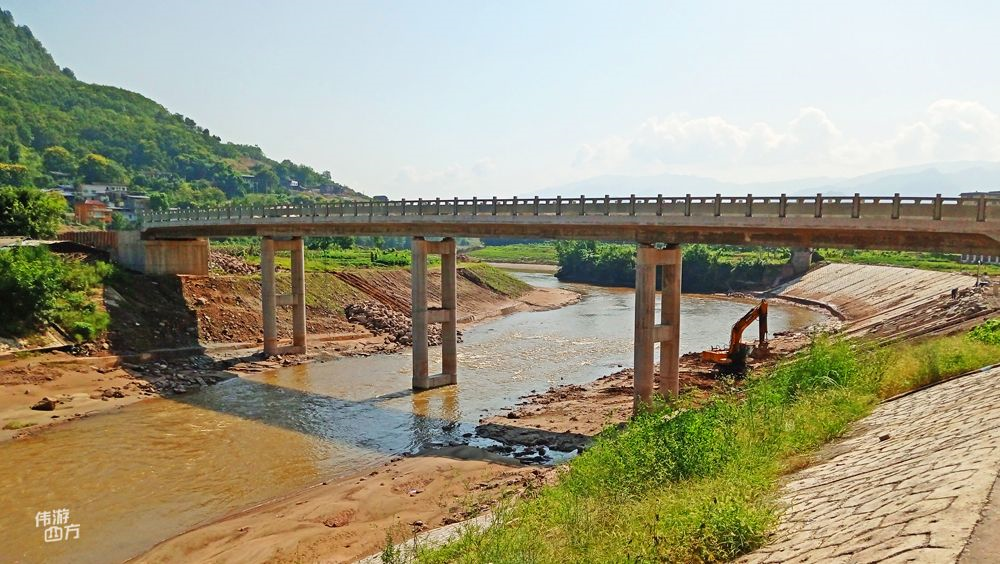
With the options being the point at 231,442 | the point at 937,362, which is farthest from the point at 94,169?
the point at 937,362

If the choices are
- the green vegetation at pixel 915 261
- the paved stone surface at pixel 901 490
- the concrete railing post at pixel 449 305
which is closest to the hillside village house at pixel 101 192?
the concrete railing post at pixel 449 305

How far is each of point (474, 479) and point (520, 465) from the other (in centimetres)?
206

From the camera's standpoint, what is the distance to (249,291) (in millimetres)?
50219

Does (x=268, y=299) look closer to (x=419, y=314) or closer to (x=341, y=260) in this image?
(x=419, y=314)

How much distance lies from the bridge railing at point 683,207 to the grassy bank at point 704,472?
14.7 ft

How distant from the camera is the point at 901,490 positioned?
8781mm

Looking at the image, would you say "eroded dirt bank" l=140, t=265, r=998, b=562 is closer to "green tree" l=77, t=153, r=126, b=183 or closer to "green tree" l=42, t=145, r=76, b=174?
"green tree" l=77, t=153, r=126, b=183

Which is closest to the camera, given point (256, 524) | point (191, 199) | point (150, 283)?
point (256, 524)

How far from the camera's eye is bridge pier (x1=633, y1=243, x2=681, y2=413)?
1061 inches

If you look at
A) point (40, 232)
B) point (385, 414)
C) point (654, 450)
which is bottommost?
point (385, 414)

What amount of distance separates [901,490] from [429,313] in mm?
27588

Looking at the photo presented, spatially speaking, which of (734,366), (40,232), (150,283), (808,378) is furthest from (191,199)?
(808,378)

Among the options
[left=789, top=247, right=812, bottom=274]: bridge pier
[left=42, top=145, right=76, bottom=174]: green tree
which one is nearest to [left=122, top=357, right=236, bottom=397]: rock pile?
[left=789, top=247, right=812, bottom=274]: bridge pier

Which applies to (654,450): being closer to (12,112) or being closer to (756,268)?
(756,268)
